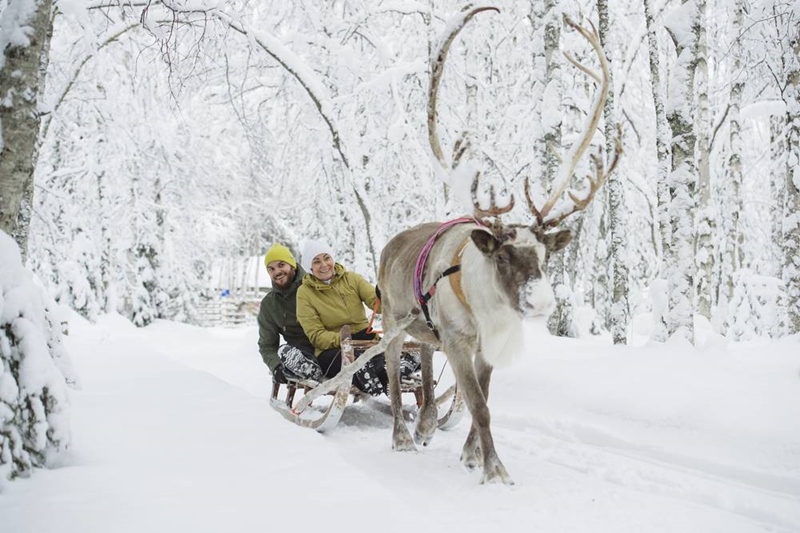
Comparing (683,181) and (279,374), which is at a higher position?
(683,181)

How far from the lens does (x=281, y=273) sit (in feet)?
20.6

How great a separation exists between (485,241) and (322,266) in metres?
2.55

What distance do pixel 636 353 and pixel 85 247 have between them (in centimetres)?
1610

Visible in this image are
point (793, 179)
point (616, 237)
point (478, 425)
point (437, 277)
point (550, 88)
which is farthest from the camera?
point (616, 237)

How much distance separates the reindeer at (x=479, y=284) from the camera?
3.54 meters

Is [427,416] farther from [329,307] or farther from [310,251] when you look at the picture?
[310,251]

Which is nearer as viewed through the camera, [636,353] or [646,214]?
[636,353]

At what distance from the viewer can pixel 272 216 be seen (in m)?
27.5

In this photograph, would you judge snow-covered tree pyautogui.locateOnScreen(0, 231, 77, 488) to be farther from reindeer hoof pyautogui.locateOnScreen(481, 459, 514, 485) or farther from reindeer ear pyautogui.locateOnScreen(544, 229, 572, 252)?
reindeer ear pyautogui.locateOnScreen(544, 229, 572, 252)

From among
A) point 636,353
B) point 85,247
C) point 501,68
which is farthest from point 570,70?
point 85,247

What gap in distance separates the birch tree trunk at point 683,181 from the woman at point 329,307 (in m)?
3.34

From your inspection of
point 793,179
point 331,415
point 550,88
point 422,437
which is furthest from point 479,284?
point 550,88

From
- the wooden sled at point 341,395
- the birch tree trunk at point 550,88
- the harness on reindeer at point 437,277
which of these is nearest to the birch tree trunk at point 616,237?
the birch tree trunk at point 550,88

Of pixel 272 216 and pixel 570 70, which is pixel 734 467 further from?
pixel 272 216
